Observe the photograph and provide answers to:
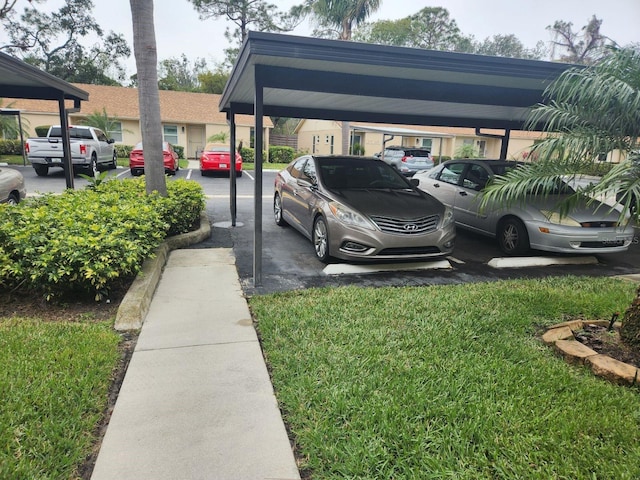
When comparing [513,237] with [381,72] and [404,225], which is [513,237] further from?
[381,72]

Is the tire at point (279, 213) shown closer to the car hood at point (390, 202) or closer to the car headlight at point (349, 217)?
the car hood at point (390, 202)

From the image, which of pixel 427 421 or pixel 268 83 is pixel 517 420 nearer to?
pixel 427 421

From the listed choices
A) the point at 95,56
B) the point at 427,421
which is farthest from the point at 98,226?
the point at 95,56

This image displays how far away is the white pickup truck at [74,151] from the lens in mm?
15789

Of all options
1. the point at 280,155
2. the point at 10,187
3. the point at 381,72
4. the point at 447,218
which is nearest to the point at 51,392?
the point at 381,72

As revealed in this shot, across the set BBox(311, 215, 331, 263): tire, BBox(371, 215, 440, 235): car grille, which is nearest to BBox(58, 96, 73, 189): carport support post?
BBox(311, 215, 331, 263): tire

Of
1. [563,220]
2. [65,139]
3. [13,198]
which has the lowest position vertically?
[13,198]

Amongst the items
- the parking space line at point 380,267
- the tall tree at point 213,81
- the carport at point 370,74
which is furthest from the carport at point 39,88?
the tall tree at point 213,81

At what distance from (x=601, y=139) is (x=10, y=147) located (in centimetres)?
2884

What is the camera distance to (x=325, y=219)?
6086 mm

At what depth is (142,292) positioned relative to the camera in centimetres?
442

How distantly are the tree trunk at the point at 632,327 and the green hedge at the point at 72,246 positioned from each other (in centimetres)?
452

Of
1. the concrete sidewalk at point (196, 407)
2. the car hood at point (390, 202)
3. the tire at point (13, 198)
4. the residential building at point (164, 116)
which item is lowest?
the concrete sidewalk at point (196, 407)

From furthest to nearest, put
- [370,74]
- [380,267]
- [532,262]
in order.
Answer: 1. [532,262]
2. [380,267]
3. [370,74]
